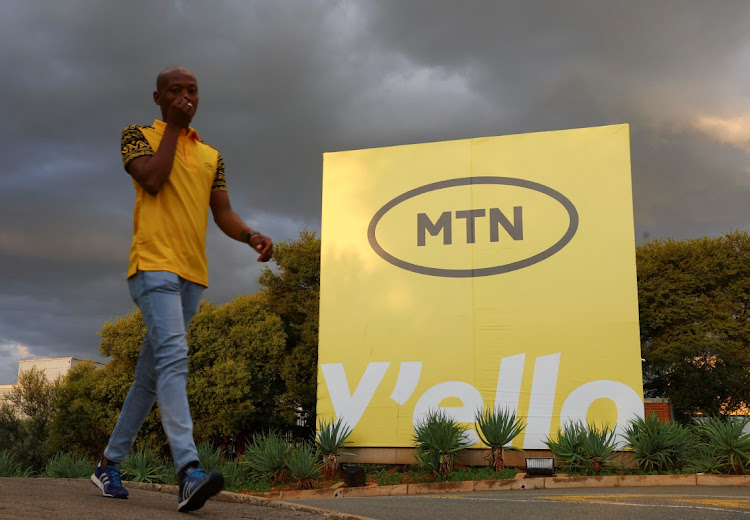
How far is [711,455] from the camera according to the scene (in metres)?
8.77

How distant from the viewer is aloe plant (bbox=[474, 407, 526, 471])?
10602 millimetres

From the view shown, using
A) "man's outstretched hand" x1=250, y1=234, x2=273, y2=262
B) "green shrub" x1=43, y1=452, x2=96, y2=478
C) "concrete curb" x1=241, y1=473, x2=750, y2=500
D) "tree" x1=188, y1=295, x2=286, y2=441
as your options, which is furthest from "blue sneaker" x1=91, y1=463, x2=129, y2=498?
"tree" x1=188, y1=295, x2=286, y2=441

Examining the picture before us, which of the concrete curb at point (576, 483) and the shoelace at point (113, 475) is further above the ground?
the shoelace at point (113, 475)

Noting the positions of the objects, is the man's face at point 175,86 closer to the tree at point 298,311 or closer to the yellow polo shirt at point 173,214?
the yellow polo shirt at point 173,214

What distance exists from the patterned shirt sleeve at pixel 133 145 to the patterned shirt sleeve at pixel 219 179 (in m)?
0.41

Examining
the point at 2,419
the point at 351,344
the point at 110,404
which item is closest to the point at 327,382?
the point at 351,344

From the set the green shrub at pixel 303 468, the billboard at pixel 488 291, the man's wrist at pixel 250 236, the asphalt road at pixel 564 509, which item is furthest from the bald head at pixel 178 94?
the billboard at pixel 488 291

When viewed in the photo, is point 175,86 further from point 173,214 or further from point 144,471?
point 144,471

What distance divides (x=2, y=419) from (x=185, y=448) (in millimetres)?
23102

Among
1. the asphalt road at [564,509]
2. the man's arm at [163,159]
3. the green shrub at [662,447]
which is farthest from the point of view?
the green shrub at [662,447]

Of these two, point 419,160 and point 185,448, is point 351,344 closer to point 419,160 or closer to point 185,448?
point 419,160

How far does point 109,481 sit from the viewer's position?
3244 mm

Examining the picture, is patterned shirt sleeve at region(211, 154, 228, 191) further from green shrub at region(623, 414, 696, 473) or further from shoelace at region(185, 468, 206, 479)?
green shrub at region(623, 414, 696, 473)

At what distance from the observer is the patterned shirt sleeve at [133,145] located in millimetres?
3105
